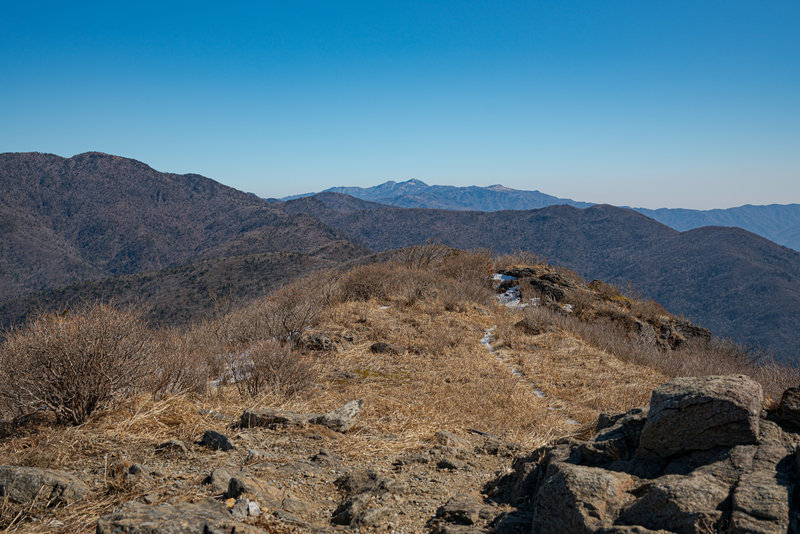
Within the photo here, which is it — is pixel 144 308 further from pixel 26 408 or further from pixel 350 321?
pixel 350 321

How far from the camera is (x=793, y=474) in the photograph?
202 cm

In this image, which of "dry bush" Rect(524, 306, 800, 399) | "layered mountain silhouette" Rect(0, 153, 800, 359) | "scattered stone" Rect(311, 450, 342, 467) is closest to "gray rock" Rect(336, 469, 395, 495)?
"scattered stone" Rect(311, 450, 342, 467)

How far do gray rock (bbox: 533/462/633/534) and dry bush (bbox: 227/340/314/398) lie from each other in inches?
137

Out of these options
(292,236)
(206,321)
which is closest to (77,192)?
(292,236)

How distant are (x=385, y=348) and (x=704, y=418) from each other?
18.9 feet

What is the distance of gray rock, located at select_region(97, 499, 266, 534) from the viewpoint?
2.03 meters

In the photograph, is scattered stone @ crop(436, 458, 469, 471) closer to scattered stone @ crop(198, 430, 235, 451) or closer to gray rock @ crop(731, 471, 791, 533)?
scattered stone @ crop(198, 430, 235, 451)

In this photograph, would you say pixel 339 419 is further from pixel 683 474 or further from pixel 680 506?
pixel 680 506

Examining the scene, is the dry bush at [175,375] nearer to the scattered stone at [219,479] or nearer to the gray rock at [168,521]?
the scattered stone at [219,479]

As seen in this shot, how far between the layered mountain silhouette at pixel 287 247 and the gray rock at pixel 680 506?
54.9 m

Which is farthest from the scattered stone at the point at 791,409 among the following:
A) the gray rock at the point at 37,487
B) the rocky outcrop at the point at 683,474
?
the gray rock at the point at 37,487

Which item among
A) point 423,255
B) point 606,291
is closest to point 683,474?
point 423,255

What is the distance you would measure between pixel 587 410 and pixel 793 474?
4.02 meters

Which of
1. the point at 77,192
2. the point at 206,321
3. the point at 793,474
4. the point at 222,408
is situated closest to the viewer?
the point at 793,474
